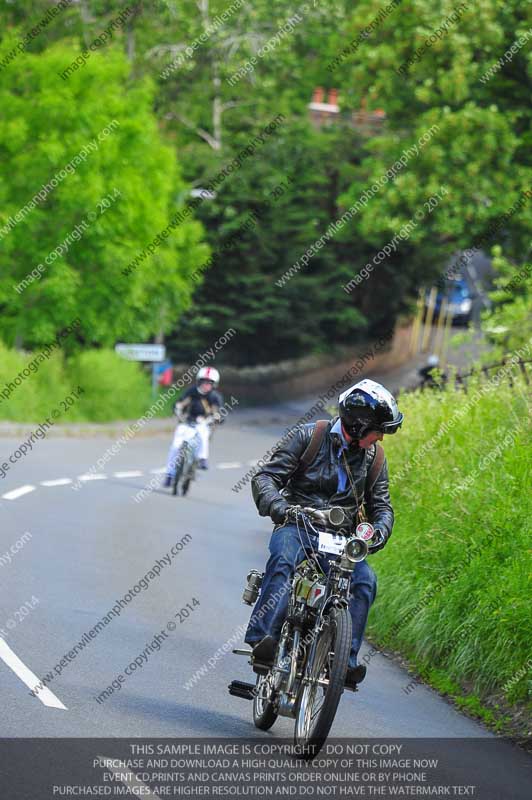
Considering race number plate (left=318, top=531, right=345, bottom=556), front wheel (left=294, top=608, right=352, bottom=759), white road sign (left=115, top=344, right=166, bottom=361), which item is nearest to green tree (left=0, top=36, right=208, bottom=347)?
white road sign (left=115, top=344, right=166, bottom=361)

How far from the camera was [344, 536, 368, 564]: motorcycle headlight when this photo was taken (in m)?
7.31

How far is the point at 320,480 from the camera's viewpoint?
309 inches

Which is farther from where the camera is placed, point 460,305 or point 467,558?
point 460,305

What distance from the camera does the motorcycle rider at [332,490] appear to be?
753 centimetres

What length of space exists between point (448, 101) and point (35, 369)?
37.9 ft

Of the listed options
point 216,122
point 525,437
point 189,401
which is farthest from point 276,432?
point 525,437

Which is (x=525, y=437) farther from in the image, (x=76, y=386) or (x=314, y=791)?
(x=76, y=386)

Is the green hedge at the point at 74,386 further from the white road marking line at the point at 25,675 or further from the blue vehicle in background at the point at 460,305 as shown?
the blue vehicle in background at the point at 460,305

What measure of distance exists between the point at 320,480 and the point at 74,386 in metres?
27.5

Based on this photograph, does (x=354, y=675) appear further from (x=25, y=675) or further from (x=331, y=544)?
(x=25, y=675)

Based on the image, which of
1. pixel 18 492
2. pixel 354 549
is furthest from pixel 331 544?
pixel 18 492

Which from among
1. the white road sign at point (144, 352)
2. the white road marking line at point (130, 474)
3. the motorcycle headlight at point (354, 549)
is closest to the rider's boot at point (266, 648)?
the motorcycle headlight at point (354, 549)

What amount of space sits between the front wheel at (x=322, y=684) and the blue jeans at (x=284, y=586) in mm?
367

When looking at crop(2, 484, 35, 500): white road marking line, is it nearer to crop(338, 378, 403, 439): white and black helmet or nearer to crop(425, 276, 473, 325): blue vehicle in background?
crop(338, 378, 403, 439): white and black helmet
